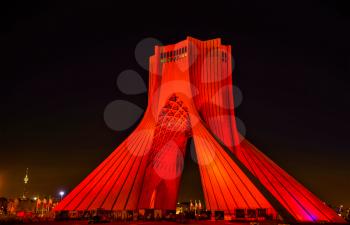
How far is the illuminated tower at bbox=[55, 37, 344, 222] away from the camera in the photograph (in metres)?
23.0

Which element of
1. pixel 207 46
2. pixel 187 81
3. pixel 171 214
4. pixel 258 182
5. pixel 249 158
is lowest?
pixel 171 214

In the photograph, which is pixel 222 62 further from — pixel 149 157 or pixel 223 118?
pixel 149 157

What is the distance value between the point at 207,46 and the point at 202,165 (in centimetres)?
935

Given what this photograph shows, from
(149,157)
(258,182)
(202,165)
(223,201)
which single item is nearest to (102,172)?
(149,157)

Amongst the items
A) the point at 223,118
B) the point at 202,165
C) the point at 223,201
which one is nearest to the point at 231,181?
the point at 223,201

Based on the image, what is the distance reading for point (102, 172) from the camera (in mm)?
27812

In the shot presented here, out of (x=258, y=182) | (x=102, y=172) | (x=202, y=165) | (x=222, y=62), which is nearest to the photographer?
(x=258, y=182)

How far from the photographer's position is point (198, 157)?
26.6 metres

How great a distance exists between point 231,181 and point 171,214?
5886 mm

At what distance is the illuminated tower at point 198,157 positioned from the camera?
2305 centimetres

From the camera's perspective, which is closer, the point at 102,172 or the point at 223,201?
the point at 223,201

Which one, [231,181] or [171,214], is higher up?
[231,181]

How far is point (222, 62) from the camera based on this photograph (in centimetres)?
2961

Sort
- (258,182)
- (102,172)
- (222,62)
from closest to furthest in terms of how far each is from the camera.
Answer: (258,182), (102,172), (222,62)
